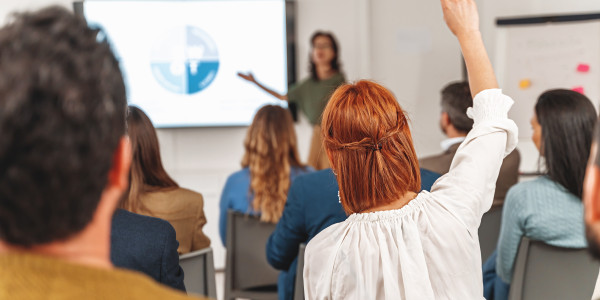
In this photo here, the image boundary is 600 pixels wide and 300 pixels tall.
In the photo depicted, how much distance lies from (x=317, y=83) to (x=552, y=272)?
265 centimetres

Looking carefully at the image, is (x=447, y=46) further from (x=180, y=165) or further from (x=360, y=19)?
(x=180, y=165)

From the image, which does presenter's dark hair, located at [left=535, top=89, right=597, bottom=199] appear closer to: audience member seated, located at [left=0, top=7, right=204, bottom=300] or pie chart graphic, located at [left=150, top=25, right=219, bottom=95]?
audience member seated, located at [left=0, top=7, right=204, bottom=300]

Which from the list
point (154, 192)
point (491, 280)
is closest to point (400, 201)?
point (154, 192)

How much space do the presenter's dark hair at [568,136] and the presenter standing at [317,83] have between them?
7.51 ft

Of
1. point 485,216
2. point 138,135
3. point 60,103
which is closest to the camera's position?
point 60,103

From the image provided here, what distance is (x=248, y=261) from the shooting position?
2.82m

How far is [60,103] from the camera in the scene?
59 cm

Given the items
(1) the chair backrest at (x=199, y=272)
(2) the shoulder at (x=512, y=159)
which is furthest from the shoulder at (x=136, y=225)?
(2) the shoulder at (x=512, y=159)

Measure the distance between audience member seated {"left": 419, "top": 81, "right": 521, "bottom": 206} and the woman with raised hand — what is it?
1.45m

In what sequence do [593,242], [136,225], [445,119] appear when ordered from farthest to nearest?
[445,119] < [136,225] < [593,242]

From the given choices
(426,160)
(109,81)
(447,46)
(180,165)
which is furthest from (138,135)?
(447,46)

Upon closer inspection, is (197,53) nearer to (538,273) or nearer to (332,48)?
(332,48)

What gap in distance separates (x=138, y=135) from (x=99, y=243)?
5.06 ft

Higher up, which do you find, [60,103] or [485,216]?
[60,103]
